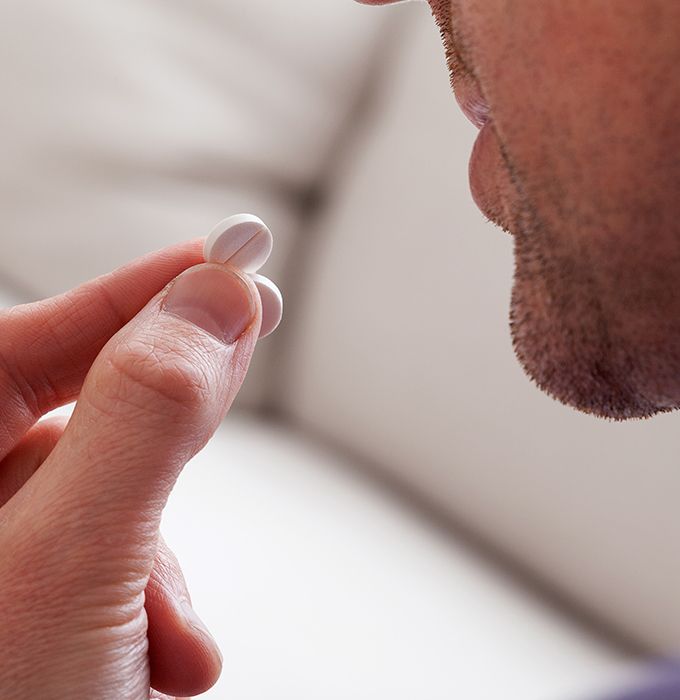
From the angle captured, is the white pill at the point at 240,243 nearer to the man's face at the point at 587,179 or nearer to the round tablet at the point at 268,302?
the round tablet at the point at 268,302

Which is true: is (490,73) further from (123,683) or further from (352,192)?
(352,192)

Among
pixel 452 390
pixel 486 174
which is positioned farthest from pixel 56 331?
pixel 452 390

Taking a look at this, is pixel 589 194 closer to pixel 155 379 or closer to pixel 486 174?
pixel 486 174

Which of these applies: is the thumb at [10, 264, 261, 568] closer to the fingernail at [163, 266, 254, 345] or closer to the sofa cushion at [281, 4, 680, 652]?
the fingernail at [163, 266, 254, 345]

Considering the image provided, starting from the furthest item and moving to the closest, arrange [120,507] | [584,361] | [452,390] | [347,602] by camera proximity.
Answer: [452,390], [347,602], [584,361], [120,507]

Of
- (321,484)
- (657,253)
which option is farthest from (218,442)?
(657,253)

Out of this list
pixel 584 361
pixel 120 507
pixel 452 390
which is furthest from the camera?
pixel 452 390
